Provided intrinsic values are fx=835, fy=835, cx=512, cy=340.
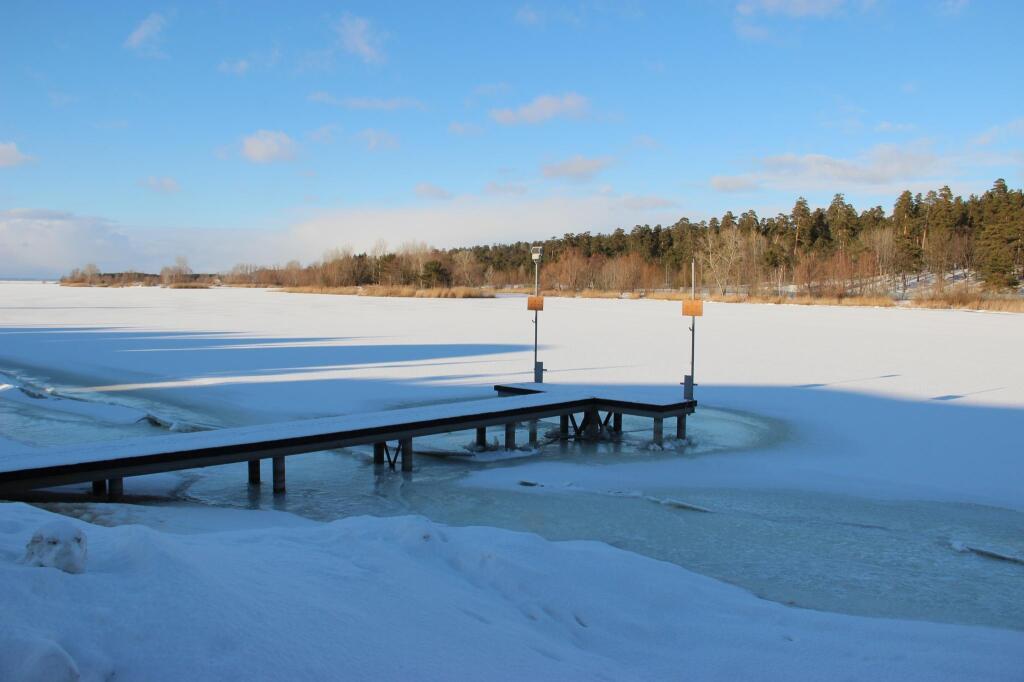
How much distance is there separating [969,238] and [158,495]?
264 ft

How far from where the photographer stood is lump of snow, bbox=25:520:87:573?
291 centimetres

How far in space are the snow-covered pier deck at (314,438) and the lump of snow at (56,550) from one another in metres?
3.66

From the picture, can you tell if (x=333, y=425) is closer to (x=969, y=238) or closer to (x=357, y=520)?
(x=357, y=520)

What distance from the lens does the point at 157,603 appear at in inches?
111

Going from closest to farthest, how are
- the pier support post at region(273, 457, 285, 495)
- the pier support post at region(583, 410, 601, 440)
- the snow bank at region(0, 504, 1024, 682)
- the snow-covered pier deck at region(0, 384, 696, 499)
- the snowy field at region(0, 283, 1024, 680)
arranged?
the snow bank at region(0, 504, 1024, 682) < the snowy field at region(0, 283, 1024, 680) < the snow-covered pier deck at region(0, 384, 696, 499) < the pier support post at region(273, 457, 285, 495) < the pier support post at region(583, 410, 601, 440)

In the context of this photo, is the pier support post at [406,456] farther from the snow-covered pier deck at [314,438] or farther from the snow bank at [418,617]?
the snow bank at [418,617]

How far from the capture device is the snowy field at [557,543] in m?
2.87

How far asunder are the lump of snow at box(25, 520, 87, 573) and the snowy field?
0.31 ft

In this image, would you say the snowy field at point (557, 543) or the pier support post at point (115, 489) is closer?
the snowy field at point (557, 543)

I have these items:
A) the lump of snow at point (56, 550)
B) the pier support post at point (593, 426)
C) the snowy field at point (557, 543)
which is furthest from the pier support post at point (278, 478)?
the lump of snow at point (56, 550)

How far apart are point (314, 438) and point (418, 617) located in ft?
14.6

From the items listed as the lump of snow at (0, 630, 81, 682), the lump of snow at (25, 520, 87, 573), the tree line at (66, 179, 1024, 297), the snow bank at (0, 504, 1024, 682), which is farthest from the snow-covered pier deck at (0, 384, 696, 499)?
the tree line at (66, 179, 1024, 297)

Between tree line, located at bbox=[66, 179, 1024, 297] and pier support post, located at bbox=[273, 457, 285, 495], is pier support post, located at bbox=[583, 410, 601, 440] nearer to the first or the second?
pier support post, located at bbox=[273, 457, 285, 495]

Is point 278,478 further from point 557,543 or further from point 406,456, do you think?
point 557,543
